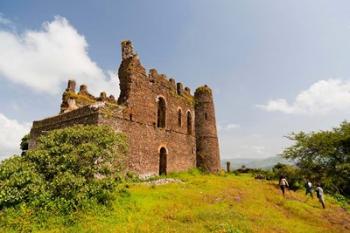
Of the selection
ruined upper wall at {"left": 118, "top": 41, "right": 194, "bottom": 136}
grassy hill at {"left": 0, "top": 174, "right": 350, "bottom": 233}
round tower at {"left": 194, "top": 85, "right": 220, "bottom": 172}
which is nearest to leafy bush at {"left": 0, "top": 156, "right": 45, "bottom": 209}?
grassy hill at {"left": 0, "top": 174, "right": 350, "bottom": 233}

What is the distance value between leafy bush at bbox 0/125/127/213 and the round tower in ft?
53.3

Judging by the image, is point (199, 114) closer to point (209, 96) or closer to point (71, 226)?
point (209, 96)

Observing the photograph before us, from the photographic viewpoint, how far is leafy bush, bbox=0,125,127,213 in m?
12.0

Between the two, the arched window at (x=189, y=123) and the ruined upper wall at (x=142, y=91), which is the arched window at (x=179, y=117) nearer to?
the ruined upper wall at (x=142, y=91)

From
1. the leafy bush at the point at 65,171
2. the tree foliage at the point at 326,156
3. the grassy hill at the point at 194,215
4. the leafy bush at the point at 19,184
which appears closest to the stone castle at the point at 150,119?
the leafy bush at the point at 65,171

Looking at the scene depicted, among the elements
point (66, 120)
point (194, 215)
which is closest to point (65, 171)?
point (194, 215)

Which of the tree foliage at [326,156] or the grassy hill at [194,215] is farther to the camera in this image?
the tree foliage at [326,156]

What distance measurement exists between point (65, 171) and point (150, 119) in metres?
11.1

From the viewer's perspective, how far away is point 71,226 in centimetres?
1084

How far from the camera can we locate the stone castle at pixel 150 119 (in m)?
20.6

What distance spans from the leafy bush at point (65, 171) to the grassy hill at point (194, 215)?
2.98ft

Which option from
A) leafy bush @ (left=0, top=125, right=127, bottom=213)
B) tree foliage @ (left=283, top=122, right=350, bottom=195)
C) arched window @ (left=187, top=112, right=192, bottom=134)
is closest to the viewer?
leafy bush @ (left=0, top=125, right=127, bottom=213)

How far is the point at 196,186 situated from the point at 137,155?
4878 mm

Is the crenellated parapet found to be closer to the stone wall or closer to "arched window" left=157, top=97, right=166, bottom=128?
the stone wall
